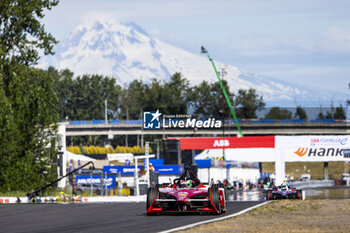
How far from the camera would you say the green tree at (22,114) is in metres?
38.3

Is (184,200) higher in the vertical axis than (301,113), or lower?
lower

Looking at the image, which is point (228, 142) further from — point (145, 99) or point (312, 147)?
point (145, 99)

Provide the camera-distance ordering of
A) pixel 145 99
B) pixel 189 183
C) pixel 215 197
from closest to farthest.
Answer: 1. pixel 215 197
2. pixel 189 183
3. pixel 145 99

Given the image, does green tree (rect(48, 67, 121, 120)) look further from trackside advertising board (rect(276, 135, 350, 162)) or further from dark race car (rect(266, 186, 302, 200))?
dark race car (rect(266, 186, 302, 200))

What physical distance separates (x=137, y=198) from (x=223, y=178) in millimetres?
39313

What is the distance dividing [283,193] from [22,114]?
52.6 feet

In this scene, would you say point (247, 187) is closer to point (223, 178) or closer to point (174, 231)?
point (223, 178)

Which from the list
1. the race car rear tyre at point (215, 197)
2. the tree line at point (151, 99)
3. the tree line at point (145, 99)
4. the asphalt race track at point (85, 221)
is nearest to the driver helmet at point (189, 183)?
the race car rear tyre at point (215, 197)

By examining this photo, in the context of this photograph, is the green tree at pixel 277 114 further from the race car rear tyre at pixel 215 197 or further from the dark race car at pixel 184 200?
the race car rear tyre at pixel 215 197

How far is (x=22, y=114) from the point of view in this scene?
39.5 metres

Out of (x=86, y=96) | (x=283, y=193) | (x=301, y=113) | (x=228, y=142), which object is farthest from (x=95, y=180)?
(x=301, y=113)

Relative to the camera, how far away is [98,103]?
174 meters

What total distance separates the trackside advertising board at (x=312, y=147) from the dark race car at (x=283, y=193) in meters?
23.6

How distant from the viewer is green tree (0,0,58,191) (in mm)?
38312
